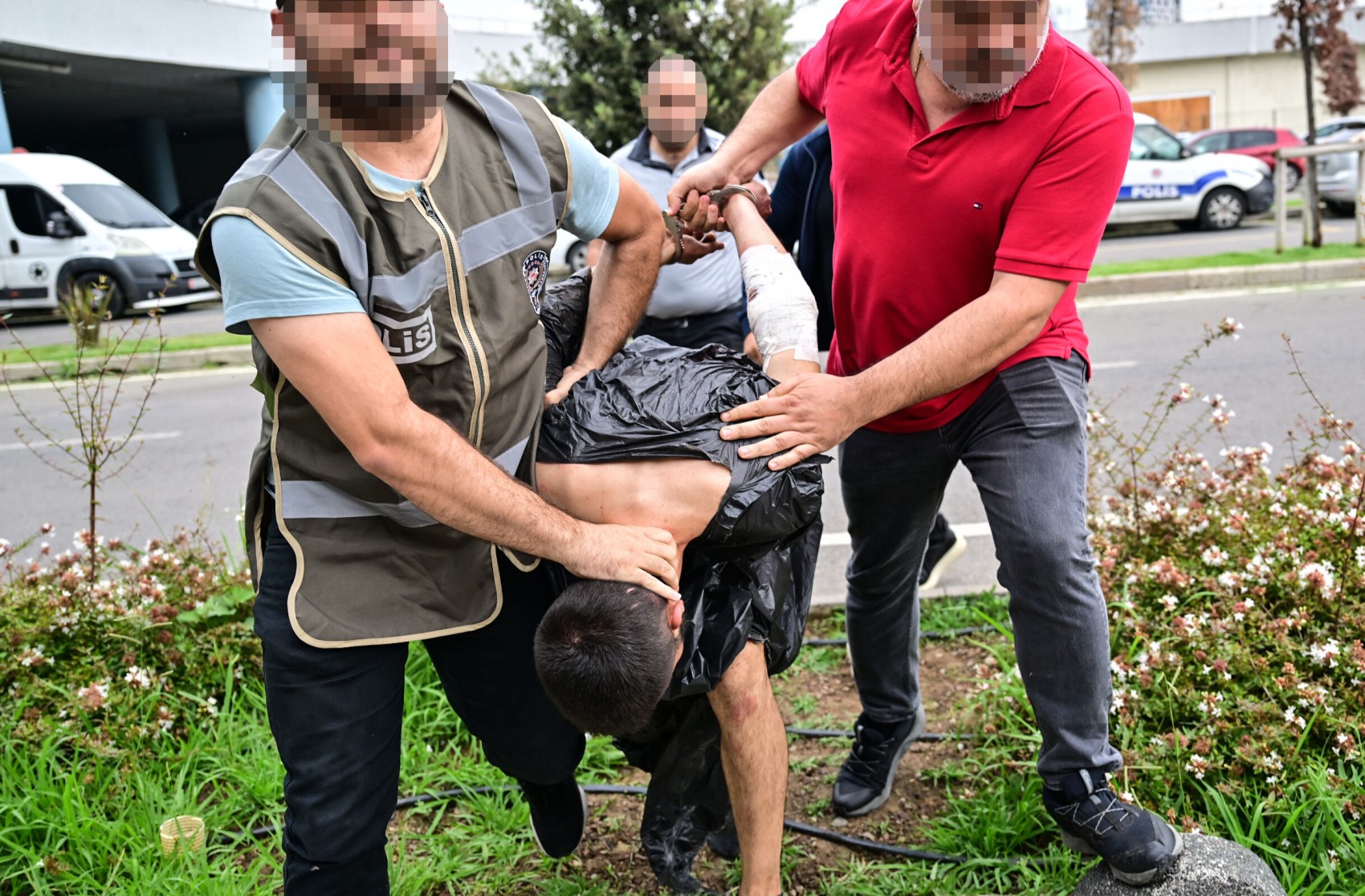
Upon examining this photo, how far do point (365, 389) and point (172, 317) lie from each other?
46.8 ft

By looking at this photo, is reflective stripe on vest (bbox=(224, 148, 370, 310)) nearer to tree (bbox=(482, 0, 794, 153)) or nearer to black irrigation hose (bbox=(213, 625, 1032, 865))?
black irrigation hose (bbox=(213, 625, 1032, 865))

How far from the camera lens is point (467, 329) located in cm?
197

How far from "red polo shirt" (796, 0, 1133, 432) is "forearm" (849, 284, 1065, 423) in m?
0.09

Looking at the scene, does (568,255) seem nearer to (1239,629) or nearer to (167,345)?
(167,345)

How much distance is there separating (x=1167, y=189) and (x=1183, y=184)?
239 mm

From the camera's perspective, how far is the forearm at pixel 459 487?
180 centimetres

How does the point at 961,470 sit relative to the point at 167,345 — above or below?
below

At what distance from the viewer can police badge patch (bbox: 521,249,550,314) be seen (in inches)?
83.7

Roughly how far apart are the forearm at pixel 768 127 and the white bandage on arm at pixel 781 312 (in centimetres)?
44

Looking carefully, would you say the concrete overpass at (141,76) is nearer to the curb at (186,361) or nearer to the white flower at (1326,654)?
the curb at (186,361)

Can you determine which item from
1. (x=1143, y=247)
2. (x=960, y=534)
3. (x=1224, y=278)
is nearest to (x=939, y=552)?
(x=960, y=534)

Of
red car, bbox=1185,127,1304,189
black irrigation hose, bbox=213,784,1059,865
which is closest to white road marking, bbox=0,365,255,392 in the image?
black irrigation hose, bbox=213,784,1059,865

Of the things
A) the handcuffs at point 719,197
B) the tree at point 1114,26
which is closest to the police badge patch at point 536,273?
the handcuffs at point 719,197

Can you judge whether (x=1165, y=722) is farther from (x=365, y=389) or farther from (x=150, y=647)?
(x=150, y=647)
